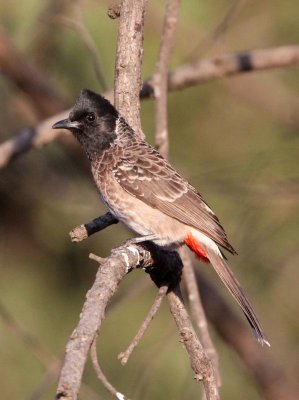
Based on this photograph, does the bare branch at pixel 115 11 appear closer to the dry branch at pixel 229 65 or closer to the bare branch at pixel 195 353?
the bare branch at pixel 195 353

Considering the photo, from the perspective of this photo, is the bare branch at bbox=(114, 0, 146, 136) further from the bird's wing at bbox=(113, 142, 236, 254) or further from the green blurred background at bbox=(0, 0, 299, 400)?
the green blurred background at bbox=(0, 0, 299, 400)

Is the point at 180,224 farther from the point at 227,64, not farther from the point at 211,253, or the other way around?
the point at 227,64

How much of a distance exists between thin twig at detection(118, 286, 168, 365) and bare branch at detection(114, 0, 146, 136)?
3.00 feet

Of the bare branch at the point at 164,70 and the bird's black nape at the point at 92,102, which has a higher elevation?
the bare branch at the point at 164,70

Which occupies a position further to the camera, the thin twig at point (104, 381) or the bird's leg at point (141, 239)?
the bird's leg at point (141, 239)

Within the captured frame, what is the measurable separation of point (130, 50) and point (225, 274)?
107 centimetres

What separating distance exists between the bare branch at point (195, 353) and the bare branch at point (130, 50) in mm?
944

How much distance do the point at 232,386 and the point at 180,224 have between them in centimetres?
272

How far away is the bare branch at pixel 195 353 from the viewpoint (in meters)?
3.21

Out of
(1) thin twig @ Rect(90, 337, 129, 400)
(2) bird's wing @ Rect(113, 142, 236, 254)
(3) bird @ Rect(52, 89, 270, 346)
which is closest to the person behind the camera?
(1) thin twig @ Rect(90, 337, 129, 400)

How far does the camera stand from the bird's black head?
4.25m

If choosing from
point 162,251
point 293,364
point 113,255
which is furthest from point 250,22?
point 113,255

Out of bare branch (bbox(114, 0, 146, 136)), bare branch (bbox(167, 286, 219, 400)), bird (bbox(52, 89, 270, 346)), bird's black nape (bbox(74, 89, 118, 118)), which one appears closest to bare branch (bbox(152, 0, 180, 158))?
bird (bbox(52, 89, 270, 346))

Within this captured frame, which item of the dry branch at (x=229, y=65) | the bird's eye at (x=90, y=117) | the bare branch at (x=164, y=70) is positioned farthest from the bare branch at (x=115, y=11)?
the dry branch at (x=229, y=65)
